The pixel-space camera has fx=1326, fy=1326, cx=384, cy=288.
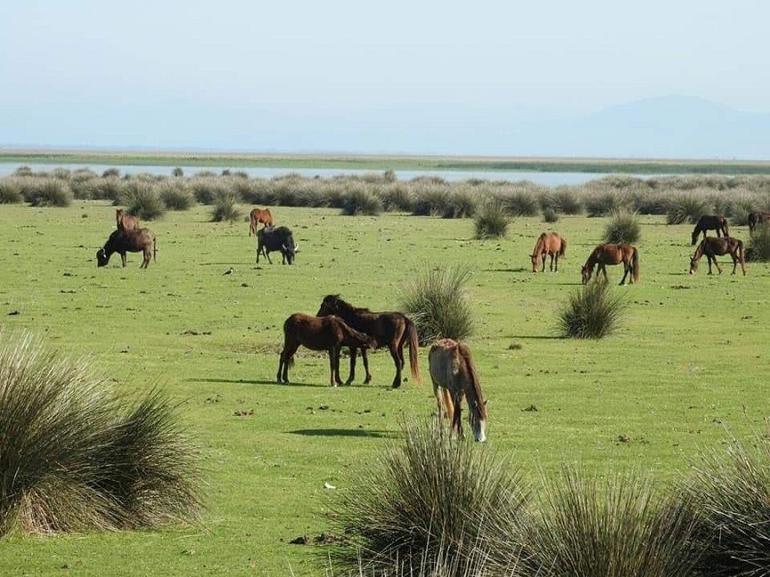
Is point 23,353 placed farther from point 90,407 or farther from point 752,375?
point 752,375

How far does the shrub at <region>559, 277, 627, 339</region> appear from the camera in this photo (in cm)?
2373

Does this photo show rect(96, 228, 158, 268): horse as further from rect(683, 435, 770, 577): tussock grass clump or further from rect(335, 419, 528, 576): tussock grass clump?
rect(683, 435, 770, 577): tussock grass clump

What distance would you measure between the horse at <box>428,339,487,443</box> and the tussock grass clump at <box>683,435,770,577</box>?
4642 millimetres

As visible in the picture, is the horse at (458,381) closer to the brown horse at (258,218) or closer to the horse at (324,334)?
the horse at (324,334)

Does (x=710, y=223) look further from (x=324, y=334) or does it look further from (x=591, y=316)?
(x=324, y=334)

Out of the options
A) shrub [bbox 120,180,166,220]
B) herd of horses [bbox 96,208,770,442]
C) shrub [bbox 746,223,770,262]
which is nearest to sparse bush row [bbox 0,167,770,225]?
shrub [bbox 120,180,166,220]

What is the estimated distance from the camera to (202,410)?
16125 millimetres

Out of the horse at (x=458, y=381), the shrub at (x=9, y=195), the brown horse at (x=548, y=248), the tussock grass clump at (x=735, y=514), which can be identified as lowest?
the shrub at (x=9, y=195)

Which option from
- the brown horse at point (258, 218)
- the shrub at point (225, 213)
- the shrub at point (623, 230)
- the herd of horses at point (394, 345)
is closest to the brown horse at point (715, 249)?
the herd of horses at point (394, 345)

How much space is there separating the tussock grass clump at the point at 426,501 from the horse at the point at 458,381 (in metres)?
3.92

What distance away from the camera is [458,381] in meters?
13.5

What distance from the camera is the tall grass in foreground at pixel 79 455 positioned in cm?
1014

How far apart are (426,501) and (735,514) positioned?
77.0 inches

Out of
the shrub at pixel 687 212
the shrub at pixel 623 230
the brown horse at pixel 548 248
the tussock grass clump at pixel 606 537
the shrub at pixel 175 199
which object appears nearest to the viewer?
the tussock grass clump at pixel 606 537
